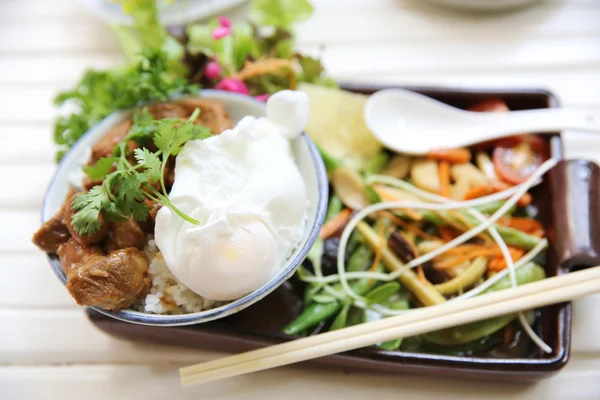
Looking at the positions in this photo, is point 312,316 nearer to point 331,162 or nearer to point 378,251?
point 378,251

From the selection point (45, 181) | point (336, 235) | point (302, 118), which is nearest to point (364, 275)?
point (336, 235)

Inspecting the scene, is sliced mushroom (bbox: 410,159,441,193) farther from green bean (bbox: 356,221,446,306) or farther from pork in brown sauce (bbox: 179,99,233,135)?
pork in brown sauce (bbox: 179,99,233,135)

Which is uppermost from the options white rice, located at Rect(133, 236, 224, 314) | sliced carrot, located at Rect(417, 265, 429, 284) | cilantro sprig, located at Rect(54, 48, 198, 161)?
cilantro sprig, located at Rect(54, 48, 198, 161)

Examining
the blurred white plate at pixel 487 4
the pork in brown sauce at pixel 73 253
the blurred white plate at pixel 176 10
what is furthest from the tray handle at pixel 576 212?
the blurred white plate at pixel 176 10

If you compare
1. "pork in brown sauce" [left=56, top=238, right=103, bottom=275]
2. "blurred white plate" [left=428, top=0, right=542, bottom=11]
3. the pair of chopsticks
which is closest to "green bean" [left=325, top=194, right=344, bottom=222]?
the pair of chopsticks

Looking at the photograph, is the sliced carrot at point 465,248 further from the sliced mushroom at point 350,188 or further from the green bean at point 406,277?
the sliced mushroom at point 350,188

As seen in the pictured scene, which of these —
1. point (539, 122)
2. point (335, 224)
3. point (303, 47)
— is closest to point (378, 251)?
point (335, 224)
